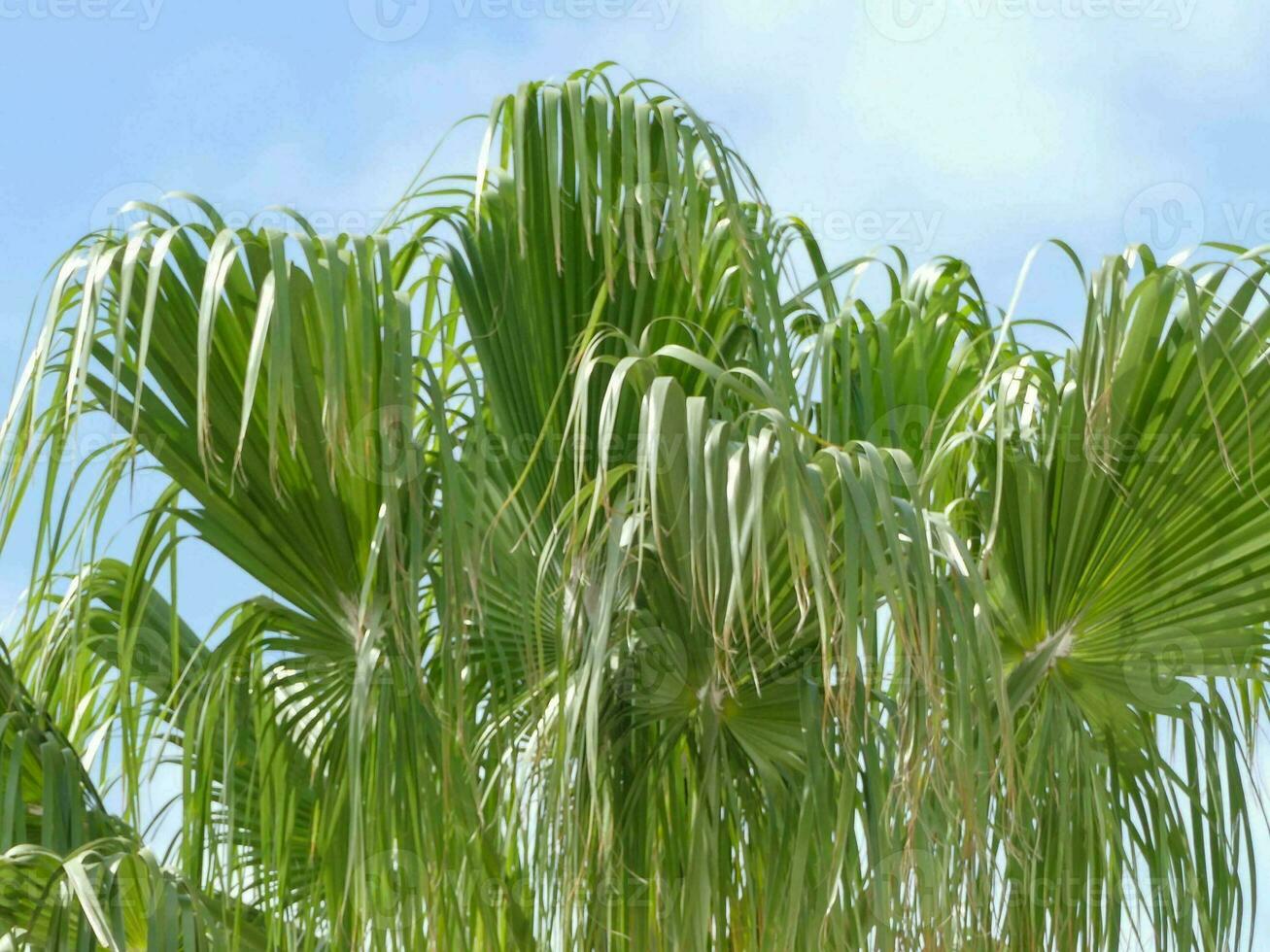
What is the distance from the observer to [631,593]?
116 inches

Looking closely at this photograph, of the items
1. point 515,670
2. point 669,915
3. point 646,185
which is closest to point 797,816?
point 669,915

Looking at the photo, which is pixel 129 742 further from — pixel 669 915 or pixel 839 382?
pixel 839 382

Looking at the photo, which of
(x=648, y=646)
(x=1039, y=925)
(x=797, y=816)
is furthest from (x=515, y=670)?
(x=1039, y=925)

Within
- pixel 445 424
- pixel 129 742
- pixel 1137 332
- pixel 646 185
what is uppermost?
pixel 646 185

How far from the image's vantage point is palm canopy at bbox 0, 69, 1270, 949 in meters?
2.64

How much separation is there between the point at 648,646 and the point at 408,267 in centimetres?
85

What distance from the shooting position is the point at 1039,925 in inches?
136

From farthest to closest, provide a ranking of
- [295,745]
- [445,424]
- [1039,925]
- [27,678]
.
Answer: [27,678]
[1039,925]
[295,745]
[445,424]

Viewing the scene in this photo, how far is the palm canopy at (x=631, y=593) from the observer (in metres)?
2.64

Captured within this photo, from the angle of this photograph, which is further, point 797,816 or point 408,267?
point 408,267

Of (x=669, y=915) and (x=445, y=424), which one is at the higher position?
(x=445, y=424)

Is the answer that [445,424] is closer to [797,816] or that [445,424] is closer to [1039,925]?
[797,816]

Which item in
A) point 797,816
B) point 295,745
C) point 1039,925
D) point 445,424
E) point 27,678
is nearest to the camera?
point 445,424

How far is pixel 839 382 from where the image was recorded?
139 inches
